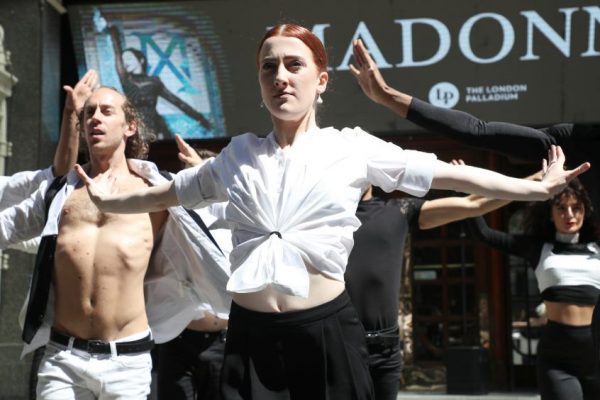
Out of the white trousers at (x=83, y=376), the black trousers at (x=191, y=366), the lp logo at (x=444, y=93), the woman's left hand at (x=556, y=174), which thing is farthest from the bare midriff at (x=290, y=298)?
the lp logo at (x=444, y=93)

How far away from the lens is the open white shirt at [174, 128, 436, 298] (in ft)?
9.99

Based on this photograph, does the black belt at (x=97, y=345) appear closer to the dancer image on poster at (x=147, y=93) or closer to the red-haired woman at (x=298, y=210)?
the red-haired woman at (x=298, y=210)

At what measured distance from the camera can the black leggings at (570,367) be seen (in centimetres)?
613

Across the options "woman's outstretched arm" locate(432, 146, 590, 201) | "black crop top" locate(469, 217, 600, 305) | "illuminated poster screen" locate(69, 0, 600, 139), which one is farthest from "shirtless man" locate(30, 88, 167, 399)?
"illuminated poster screen" locate(69, 0, 600, 139)

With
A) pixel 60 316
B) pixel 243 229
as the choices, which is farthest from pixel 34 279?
pixel 243 229

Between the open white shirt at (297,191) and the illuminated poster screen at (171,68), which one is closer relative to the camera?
the open white shirt at (297,191)

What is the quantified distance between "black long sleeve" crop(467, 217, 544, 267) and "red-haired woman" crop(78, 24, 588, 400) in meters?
3.18

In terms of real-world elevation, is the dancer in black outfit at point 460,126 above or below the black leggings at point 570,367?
above

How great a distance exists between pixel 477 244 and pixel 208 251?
23.6 feet

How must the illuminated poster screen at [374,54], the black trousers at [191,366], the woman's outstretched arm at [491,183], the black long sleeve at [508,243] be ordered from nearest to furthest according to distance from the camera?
the woman's outstretched arm at [491,183], the black trousers at [191,366], the black long sleeve at [508,243], the illuminated poster screen at [374,54]

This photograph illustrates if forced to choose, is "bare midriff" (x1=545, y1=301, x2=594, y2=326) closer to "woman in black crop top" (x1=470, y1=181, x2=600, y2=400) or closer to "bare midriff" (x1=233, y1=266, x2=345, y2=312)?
"woman in black crop top" (x1=470, y1=181, x2=600, y2=400)

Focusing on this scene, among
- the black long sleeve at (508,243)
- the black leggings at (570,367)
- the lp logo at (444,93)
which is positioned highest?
the lp logo at (444,93)

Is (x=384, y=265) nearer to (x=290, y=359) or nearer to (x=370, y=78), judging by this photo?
(x=370, y=78)

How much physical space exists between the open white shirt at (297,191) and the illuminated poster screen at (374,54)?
744 centimetres
